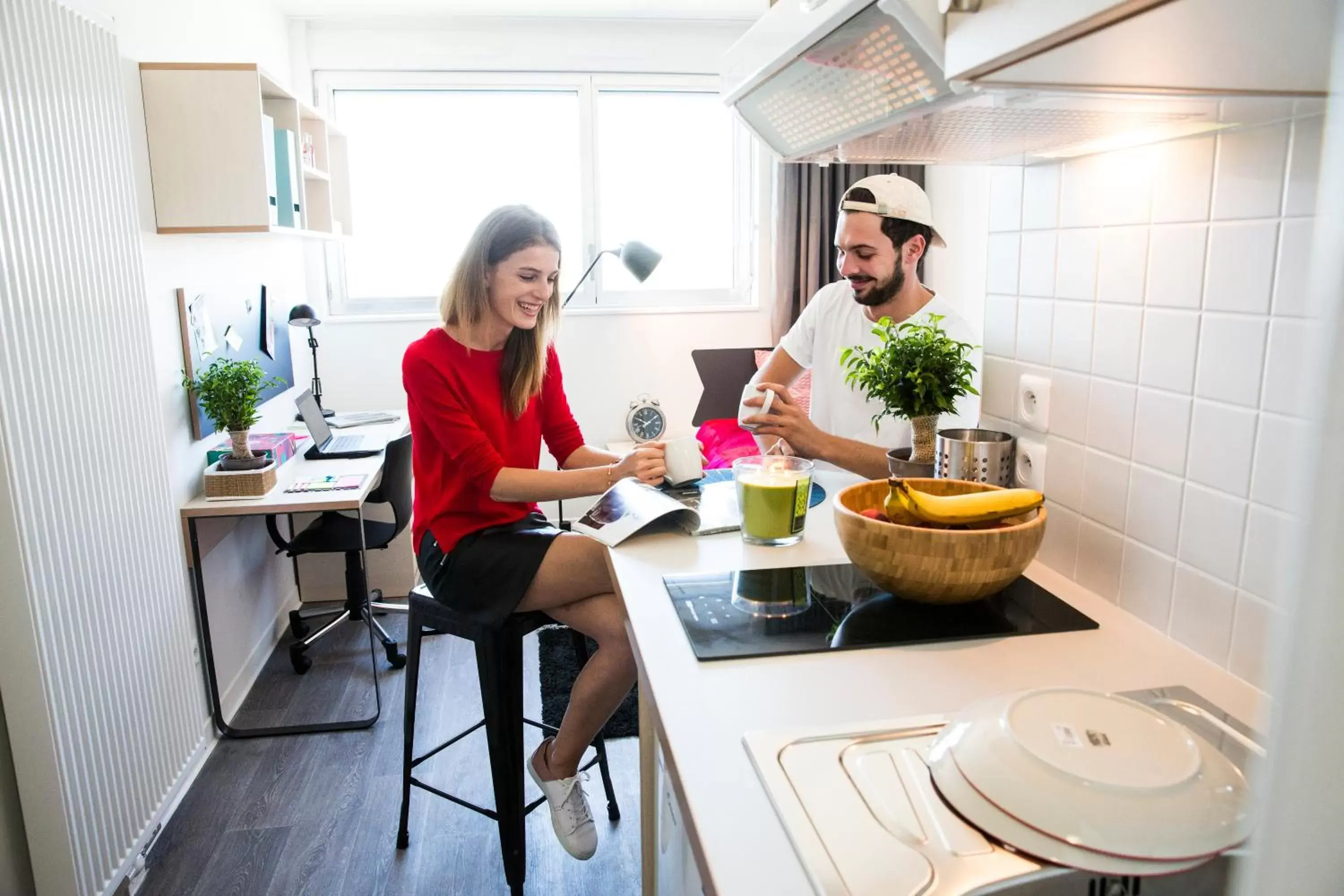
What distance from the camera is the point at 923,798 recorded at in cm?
77

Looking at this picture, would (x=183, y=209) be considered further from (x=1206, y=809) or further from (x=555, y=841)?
(x=1206, y=809)

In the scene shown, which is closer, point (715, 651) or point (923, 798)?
point (923, 798)

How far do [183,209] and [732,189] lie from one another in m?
2.63

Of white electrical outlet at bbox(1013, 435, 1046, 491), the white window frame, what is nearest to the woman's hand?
white electrical outlet at bbox(1013, 435, 1046, 491)

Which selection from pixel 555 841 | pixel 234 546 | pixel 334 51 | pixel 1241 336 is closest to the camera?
pixel 1241 336

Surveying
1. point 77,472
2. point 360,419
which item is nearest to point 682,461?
point 77,472

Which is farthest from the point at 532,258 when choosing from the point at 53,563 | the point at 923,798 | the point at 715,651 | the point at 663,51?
the point at 663,51

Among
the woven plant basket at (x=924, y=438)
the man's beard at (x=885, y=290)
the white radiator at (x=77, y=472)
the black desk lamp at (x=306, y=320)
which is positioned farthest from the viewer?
the black desk lamp at (x=306, y=320)

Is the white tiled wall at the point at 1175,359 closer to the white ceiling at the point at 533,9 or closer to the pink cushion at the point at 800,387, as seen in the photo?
the pink cushion at the point at 800,387

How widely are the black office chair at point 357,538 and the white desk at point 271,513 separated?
8cm

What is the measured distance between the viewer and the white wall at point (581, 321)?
4.02 m

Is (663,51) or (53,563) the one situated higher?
(663,51)

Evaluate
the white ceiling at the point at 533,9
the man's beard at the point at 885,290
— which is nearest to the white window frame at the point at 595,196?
the white ceiling at the point at 533,9

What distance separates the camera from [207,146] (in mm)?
2492
